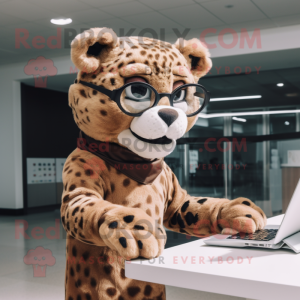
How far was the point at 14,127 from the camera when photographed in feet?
22.7

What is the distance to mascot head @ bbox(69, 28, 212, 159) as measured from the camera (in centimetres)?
118

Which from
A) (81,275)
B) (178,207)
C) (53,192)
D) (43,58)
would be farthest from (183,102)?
(53,192)

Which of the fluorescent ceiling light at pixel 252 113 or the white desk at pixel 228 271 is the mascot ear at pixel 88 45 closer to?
the white desk at pixel 228 271

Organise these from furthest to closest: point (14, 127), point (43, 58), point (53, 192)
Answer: point (53, 192), point (14, 127), point (43, 58)

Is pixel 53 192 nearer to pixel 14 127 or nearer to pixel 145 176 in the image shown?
pixel 14 127

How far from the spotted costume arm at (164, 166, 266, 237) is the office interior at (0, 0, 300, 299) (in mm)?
1712

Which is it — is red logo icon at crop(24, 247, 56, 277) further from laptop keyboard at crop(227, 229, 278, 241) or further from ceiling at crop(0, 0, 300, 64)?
laptop keyboard at crop(227, 229, 278, 241)

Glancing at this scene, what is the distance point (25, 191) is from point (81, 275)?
6.31 m

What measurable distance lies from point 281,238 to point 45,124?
290 inches

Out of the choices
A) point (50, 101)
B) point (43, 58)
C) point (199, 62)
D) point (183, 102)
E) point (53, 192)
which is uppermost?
point (43, 58)

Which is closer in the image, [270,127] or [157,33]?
[157,33]

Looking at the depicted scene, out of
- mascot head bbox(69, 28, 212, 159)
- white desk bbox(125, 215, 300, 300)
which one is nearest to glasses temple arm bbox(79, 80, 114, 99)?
mascot head bbox(69, 28, 212, 159)

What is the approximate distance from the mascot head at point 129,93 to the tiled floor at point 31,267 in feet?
5.82

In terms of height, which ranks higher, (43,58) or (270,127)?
(43,58)
